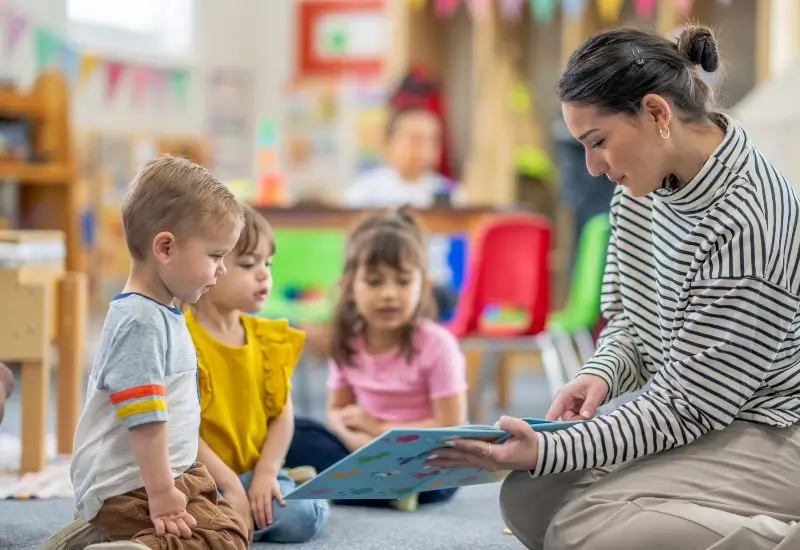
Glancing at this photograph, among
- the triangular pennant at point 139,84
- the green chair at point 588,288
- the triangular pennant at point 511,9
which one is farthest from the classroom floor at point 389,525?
the triangular pennant at point 139,84

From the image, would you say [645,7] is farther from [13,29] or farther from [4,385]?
[4,385]

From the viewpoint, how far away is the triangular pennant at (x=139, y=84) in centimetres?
518

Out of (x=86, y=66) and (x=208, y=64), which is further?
(x=208, y=64)

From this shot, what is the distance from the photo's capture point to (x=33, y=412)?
7.01 feet

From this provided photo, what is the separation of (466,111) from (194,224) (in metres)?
3.94

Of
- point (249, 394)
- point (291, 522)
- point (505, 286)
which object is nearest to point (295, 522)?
point (291, 522)

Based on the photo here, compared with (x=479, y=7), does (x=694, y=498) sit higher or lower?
lower

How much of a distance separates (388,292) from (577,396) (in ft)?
2.07

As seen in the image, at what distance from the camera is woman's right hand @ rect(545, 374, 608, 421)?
1.50m

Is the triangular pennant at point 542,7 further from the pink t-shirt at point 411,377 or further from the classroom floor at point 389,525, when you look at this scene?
the classroom floor at point 389,525

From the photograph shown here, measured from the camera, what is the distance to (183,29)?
5430 mm

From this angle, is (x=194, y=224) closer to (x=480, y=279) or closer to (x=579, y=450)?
(x=579, y=450)

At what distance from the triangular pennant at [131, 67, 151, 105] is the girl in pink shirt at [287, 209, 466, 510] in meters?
3.28

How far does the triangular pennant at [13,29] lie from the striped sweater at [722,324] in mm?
3237
